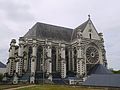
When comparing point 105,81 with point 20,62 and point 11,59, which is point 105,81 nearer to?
point 20,62

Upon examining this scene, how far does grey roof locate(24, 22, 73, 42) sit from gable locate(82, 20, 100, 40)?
6082 millimetres

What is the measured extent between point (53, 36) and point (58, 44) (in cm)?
319

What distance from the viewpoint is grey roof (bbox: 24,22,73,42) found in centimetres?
6034

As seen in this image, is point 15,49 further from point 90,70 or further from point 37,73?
point 90,70

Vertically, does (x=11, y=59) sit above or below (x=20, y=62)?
above

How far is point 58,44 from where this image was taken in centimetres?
6206

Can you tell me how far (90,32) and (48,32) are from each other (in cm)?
1379

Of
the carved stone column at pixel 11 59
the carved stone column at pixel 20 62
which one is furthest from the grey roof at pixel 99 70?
the carved stone column at pixel 11 59

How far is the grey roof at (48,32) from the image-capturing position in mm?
60344

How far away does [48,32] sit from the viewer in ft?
208

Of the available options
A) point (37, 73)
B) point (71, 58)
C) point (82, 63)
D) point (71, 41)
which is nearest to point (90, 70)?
point (82, 63)

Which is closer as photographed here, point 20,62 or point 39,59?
point 20,62

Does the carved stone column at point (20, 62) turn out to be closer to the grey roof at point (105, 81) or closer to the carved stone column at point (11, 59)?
the carved stone column at point (11, 59)

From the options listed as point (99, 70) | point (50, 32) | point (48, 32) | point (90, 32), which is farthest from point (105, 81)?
point (50, 32)
